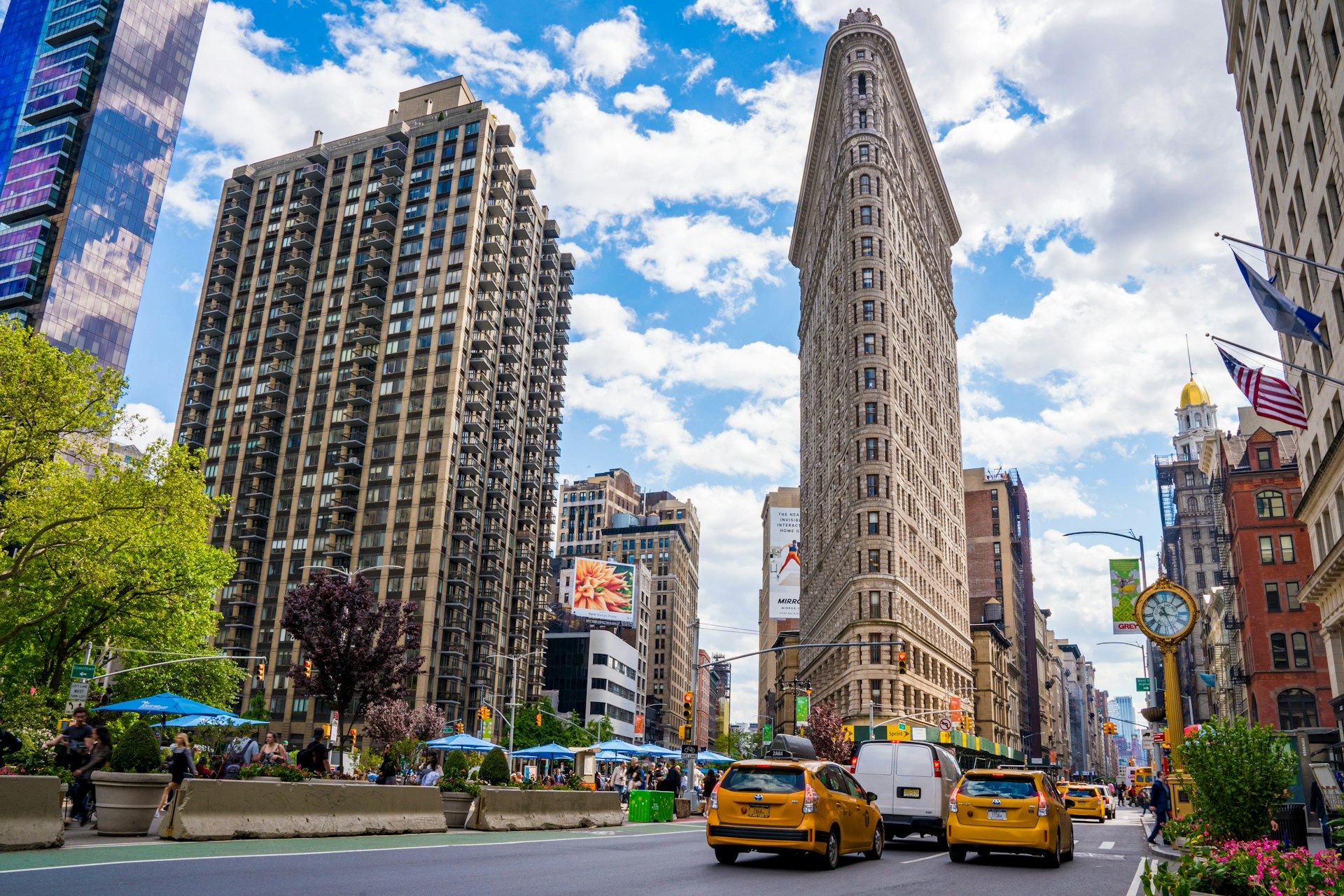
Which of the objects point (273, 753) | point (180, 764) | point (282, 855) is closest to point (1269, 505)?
point (273, 753)

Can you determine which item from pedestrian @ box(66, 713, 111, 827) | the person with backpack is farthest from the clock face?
pedestrian @ box(66, 713, 111, 827)

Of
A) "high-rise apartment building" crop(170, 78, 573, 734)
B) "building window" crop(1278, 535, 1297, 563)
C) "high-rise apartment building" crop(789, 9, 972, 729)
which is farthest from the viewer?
"high-rise apartment building" crop(170, 78, 573, 734)

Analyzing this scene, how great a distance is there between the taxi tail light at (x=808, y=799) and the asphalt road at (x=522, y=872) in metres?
0.90

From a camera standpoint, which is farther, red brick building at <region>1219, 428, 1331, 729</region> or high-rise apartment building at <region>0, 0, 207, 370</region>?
high-rise apartment building at <region>0, 0, 207, 370</region>

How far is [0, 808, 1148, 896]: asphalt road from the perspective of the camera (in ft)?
33.6

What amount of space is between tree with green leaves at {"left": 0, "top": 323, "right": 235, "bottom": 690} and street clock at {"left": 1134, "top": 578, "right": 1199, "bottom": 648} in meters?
30.4

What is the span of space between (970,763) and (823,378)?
132 ft

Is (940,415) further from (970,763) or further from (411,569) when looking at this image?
(411,569)

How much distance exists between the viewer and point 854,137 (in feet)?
301

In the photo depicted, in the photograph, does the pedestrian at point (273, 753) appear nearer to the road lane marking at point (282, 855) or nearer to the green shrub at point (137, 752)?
the green shrub at point (137, 752)

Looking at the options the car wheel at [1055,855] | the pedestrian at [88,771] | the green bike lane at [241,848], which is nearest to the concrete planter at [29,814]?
the green bike lane at [241,848]

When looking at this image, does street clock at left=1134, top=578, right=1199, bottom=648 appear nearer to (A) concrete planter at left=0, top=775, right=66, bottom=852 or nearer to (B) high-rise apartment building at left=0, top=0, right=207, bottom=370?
(A) concrete planter at left=0, top=775, right=66, bottom=852

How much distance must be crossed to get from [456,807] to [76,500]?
60.8 feet

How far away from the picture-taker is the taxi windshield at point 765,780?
15109 millimetres
